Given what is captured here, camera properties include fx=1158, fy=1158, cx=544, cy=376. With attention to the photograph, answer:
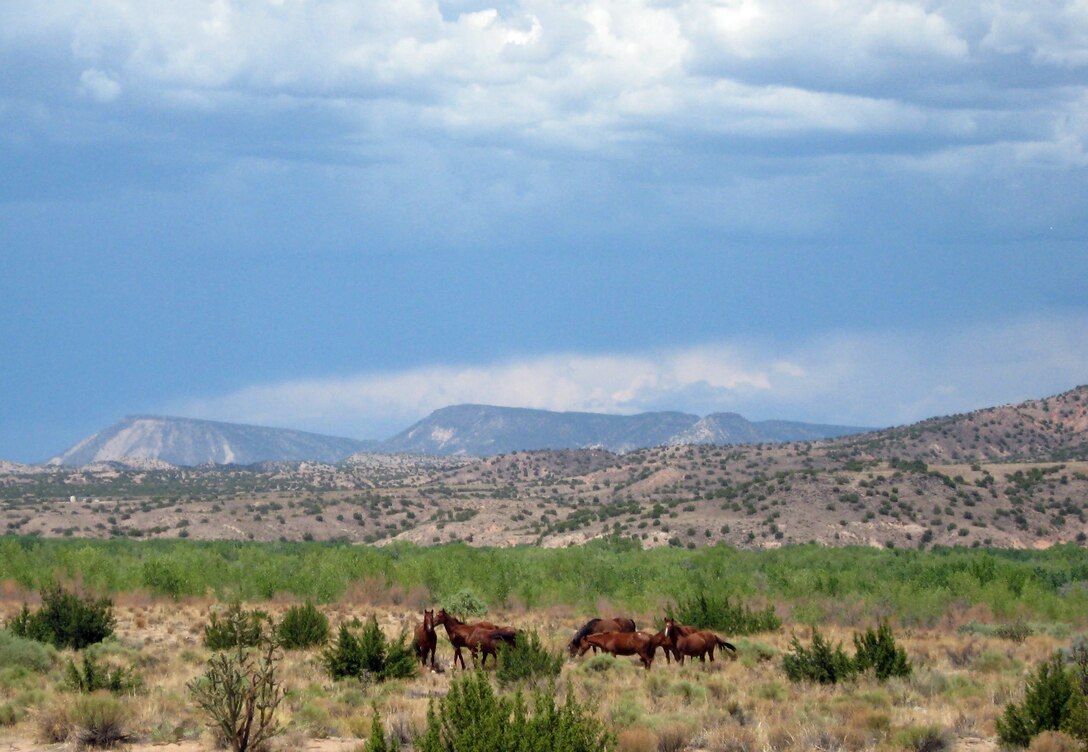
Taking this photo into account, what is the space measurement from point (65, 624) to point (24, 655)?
3.62 metres

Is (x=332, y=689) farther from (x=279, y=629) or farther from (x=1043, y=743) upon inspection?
(x=1043, y=743)

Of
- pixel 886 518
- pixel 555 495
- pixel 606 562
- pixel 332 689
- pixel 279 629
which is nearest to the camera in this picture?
pixel 332 689

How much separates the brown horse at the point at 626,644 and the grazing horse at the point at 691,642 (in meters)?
0.53

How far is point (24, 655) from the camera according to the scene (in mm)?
23797

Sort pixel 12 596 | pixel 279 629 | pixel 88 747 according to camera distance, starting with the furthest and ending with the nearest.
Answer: pixel 12 596, pixel 279 629, pixel 88 747

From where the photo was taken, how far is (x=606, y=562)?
49.2m

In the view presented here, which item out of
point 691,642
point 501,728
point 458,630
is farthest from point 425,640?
point 501,728

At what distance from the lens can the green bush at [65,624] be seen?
27.1 metres

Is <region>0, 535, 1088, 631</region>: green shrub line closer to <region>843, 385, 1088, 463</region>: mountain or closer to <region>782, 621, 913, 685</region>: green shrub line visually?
<region>782, 621, 913, 685</region>: green shrub line

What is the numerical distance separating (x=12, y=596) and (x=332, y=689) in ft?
74.1

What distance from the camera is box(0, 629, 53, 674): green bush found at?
77.0ft

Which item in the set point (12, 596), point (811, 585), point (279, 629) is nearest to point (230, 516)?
point (12, 596)

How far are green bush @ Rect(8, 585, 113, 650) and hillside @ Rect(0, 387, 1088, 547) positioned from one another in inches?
2227

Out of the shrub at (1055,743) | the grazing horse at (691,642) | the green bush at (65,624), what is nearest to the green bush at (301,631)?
the green bush at (65,624)
